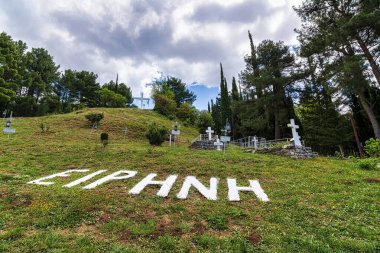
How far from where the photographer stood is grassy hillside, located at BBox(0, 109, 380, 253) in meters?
4.86

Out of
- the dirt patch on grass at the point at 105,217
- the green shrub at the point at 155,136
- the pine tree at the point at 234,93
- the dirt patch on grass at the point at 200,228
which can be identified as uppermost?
the pine tree at the point at 234,93

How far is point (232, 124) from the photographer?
4178 centimetres

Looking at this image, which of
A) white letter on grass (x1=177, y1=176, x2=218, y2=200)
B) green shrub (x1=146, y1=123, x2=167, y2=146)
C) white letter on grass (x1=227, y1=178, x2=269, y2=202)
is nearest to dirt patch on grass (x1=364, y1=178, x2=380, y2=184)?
white letter on grass (x1=227, y1=178, x2=269, y2=202)

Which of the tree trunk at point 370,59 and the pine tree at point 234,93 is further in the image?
the pine tree at point 234,93

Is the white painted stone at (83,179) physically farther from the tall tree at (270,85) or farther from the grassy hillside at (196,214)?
the tall tree at (270,85)

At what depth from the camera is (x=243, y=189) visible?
8812 millimetres

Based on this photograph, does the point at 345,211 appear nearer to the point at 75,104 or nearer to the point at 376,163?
the point at 376,163

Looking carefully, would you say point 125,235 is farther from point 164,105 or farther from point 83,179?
point 164,105

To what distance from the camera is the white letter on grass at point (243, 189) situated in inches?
312

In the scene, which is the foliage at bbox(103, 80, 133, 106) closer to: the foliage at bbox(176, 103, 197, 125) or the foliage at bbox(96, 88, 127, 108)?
the foliage at bbox(96, 88, 127, 108)

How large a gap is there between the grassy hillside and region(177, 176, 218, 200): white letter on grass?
22cm

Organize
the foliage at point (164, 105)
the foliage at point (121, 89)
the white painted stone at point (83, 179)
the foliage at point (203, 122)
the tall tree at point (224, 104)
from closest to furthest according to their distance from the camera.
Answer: the white painted stone at point (83, 179), the tall tree at point (224, 104), the foliage at point (203, 122), the foliage at point (164, 105), the foliage at point (121, 89)


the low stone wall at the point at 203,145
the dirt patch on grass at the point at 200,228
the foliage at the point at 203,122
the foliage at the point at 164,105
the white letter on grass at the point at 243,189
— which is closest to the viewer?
the dirt patch on grass at the point at 200,228

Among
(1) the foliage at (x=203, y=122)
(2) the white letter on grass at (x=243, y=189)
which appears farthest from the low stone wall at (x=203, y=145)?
(1) the foliage at (x=203, y=122)
